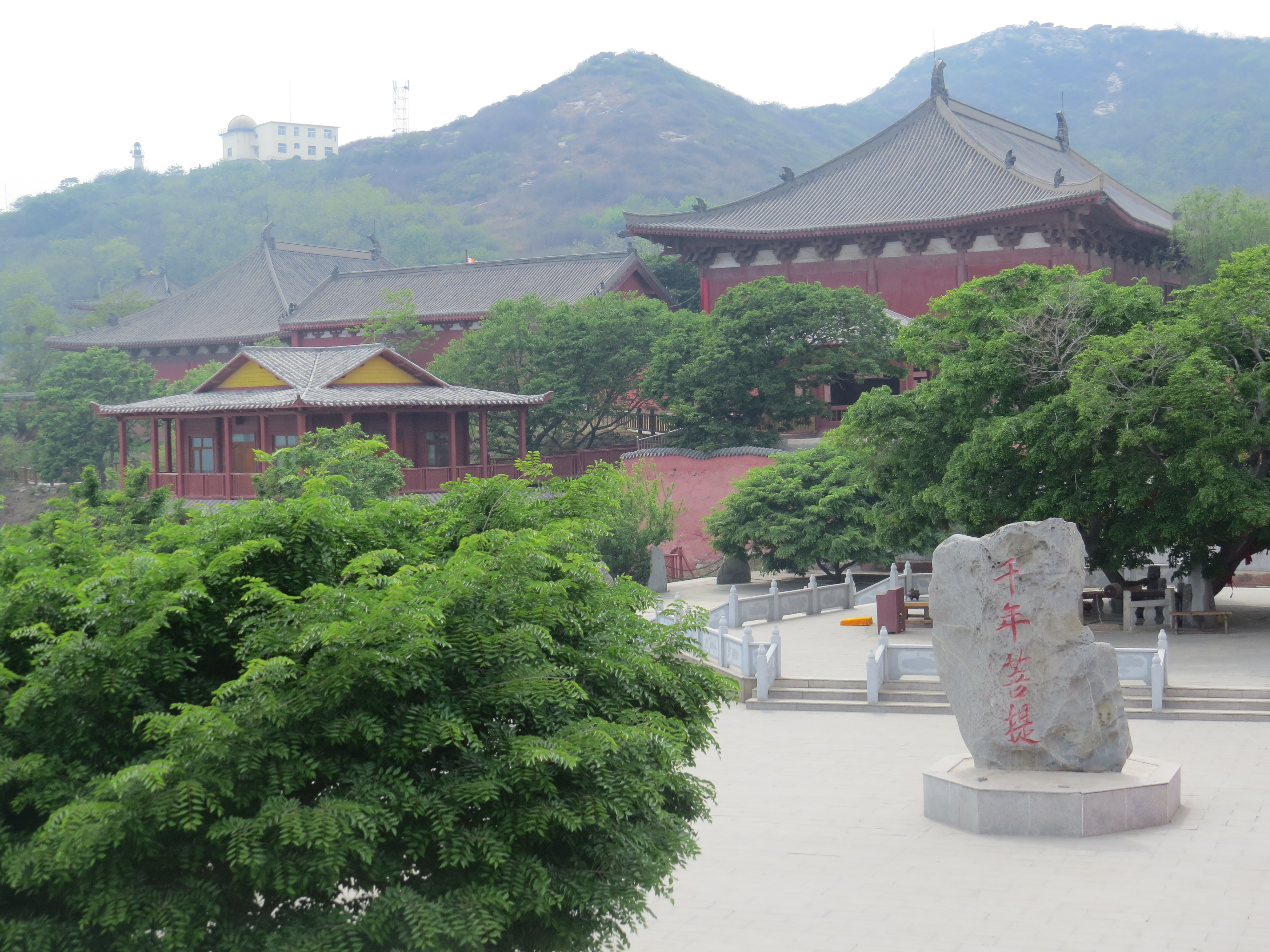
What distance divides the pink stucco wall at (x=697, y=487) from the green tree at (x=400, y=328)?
12.2 meters

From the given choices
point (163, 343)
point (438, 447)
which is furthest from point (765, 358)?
point (163, 343)

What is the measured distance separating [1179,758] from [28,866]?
9.83 metres

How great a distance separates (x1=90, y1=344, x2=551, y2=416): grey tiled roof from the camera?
26969 mm

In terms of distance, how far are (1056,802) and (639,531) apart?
668 inches

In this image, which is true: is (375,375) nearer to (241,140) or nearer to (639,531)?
(639,531)

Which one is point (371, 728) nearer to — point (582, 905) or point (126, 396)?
point (582, 905)

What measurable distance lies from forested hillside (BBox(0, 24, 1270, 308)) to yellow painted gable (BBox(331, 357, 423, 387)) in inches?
2519

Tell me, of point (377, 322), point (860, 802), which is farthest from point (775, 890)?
point (377, 322)

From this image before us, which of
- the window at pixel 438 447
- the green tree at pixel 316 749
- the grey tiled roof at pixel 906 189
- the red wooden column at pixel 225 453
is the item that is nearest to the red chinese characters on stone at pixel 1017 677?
the green tree at pixel 316 749

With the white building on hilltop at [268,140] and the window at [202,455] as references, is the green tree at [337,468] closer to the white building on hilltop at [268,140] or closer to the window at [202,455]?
the window at [202,455]

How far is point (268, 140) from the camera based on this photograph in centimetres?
13638

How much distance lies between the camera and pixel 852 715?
1384 cm

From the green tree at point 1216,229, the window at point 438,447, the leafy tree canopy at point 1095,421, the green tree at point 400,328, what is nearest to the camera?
the leafy tree canopy at point 1095,421

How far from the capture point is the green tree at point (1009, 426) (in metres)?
16.5
